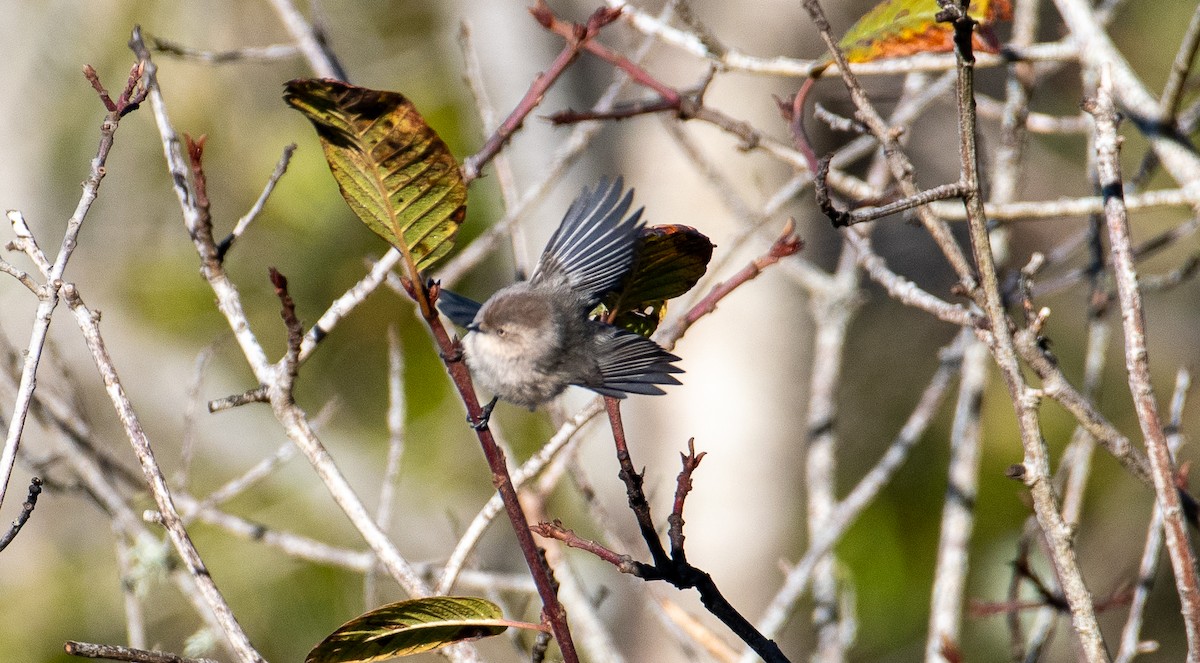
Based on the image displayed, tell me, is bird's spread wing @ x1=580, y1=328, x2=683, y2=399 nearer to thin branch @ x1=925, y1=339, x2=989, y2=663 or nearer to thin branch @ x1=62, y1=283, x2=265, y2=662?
thin branch @ x1=62, y1=283, x2=265, y2=662

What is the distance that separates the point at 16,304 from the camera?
482 centimetres

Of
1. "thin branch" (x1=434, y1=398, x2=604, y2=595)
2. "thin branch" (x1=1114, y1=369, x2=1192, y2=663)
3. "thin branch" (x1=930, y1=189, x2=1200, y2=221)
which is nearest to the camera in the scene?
"thin branch" (x1=434, y1=398, x2=604, y2=595)

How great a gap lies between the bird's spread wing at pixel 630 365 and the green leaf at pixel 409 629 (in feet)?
1.01

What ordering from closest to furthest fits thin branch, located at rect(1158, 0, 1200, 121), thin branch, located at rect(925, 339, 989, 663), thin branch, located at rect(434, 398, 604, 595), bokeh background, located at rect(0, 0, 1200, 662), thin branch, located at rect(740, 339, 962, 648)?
thin branch, located at rect(434, 398, 604, 595)
thin branch, located at rect(1158, 0, 1200, 121)
thin branch, located at rect(740, 339, 962, 648)
thin branch, located at rect(925, 339, 989, 663)
bokeh background, located at rect(0, 0, 1200, 662)

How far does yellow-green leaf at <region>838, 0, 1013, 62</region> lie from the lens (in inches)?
69.7

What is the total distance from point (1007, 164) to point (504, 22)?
292 cm

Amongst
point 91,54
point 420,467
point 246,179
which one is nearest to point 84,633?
point 420,467

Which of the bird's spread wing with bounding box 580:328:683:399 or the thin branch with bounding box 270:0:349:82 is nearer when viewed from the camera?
the bird's spread wing with bounding box 580:328:683:399

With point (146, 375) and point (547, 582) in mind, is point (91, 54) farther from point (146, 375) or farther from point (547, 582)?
point (547, 582)

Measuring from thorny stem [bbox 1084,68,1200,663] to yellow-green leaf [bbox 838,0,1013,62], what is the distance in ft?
1.44

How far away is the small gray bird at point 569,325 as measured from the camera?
1361mm

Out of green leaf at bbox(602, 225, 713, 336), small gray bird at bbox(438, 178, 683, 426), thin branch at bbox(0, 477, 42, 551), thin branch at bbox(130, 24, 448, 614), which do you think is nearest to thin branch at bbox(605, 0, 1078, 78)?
small gray bird at bbox(438, 178, 683, 426)

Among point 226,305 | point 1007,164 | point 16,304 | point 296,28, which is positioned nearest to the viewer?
point 226,305

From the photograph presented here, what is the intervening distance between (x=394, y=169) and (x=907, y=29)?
1.10m
